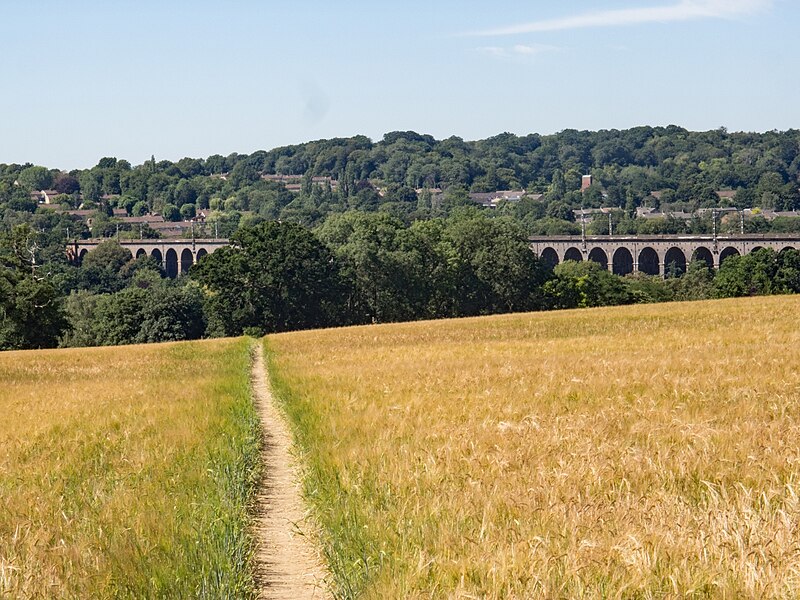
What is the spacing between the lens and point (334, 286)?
101m

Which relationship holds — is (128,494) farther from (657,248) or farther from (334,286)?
(657,248)

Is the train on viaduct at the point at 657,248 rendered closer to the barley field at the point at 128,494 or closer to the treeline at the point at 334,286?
the treeline at the point at 334,286

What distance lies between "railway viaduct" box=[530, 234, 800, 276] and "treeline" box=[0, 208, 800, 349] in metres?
46.0

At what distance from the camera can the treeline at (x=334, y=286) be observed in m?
89.4

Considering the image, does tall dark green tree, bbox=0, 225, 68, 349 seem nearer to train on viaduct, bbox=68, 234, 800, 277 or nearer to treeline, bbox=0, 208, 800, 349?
treeline, bbox=0, 208, 800, 349

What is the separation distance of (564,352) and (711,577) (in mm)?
22824

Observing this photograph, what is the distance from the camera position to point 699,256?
188 m

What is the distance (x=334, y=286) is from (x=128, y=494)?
89.9 meters

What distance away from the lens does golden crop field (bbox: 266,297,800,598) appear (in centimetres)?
745

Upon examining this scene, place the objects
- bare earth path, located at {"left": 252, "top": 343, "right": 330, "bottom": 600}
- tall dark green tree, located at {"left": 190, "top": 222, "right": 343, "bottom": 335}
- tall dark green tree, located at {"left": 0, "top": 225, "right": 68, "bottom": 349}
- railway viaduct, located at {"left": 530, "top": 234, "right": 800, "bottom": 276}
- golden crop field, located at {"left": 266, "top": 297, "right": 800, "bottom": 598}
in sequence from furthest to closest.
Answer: railway viaduct, located at {"left": 530, "top": 234, "right": 800, "bottom": 276}, tall dark green tree, located at {"left": 190, "top": 222, "right": 343, "bottom": 335}, tall dark green tree, located at {"left": 0, "top": 225, "right": 68, "bottom": 349}, bare earth path, located at {"left": 252, "top": 343, "right": 330, "bottom": 600}, golden crop field, located at {"left": 266, "top": 297, "right": 800, "bottom": 598}

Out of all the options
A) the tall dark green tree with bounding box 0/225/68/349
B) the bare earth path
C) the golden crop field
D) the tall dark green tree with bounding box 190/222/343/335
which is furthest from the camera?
the tall dark green tree with bounding box 190/222/343/335

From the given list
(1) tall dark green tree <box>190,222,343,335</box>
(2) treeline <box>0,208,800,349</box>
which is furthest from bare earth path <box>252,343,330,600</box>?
(1) tall dark green tree <box>190,222,343,335</box>

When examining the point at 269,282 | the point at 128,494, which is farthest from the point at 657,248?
the point at 128,494

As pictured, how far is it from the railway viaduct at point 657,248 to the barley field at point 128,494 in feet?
531
